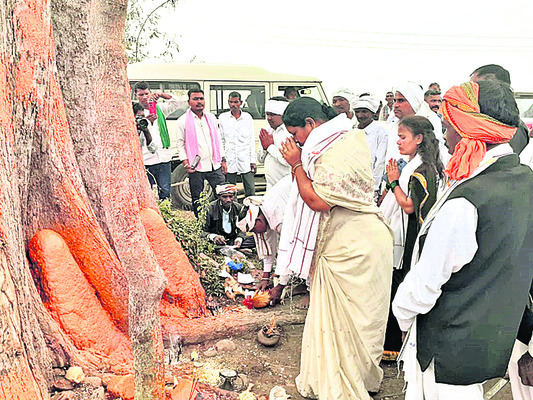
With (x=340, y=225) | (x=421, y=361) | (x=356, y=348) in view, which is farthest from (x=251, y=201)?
(x=421, y=361)

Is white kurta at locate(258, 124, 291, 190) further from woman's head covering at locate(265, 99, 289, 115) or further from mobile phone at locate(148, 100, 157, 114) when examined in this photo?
mobile phone at locate(148, 100, 157, 114)

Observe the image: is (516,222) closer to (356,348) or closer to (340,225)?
(340,225)

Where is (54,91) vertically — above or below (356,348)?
above

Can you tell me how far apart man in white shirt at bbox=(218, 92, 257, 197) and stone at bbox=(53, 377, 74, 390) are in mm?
5056

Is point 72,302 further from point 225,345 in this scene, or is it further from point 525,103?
point 525,103

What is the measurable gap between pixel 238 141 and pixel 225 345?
14.4ft

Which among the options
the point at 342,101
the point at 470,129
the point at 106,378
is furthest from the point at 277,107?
the point at 470,129

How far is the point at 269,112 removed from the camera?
605cm

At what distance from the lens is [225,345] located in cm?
396

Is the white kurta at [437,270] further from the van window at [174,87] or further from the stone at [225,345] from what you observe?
the van window at [174,87]

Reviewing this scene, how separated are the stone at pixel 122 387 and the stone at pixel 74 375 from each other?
192 mm

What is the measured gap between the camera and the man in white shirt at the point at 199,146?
7012 millimetres

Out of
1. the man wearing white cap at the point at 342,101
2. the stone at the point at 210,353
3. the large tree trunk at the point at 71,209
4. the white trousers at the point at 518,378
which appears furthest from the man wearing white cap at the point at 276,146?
the white trousers at the point at 518,378

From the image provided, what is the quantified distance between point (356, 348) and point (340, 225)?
31.8 inches
